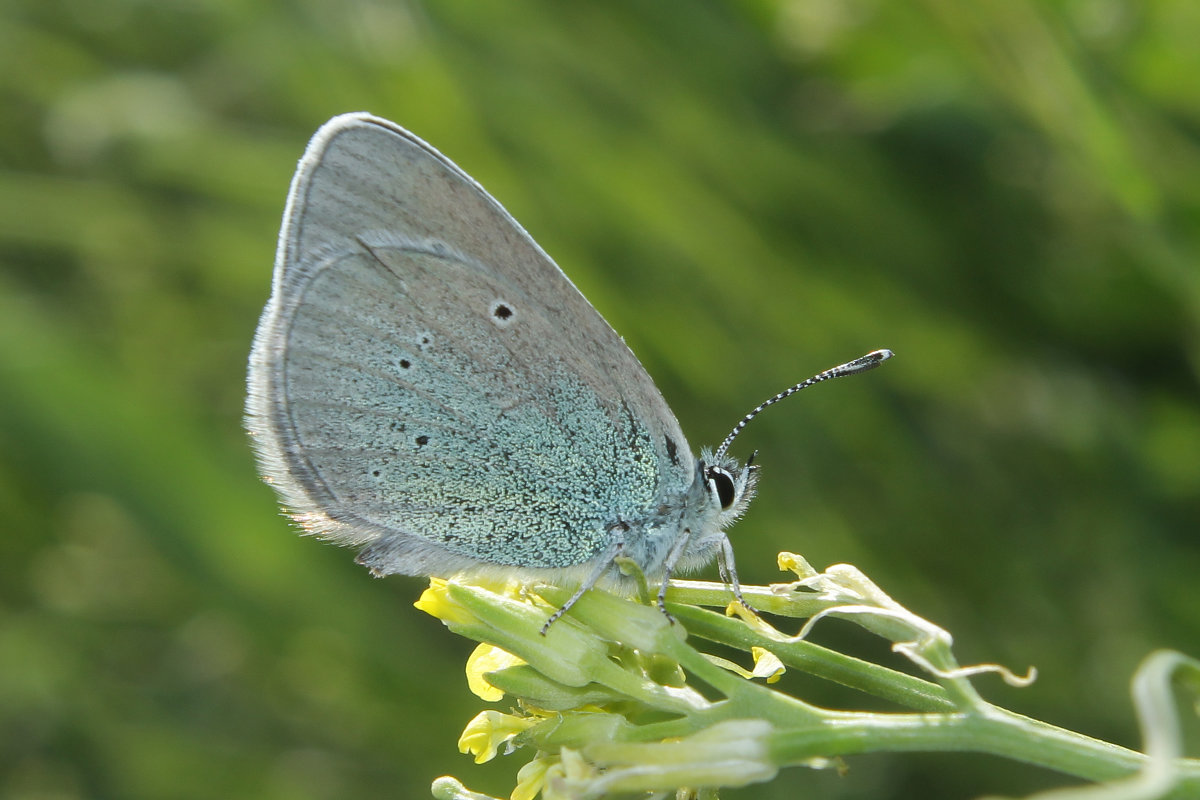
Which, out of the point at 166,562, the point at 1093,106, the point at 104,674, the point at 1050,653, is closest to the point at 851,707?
the point at 1050,653

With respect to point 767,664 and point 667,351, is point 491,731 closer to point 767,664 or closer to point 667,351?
point 767,664

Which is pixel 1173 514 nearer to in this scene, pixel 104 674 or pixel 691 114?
pixel 691 114

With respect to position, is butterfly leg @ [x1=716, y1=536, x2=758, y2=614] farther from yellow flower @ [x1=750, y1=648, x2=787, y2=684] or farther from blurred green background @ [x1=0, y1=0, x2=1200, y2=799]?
blurred green background @ [x1=0, y1=0, x2=1200, y2=799]

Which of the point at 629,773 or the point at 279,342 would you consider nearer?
the point at 629,773

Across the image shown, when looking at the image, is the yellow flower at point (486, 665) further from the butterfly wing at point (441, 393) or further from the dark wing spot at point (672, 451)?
the dark wing spot at point (672, 451)

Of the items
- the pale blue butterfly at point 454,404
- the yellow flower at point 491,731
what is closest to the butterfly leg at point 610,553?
the pale blue butterfly at point 454,404
